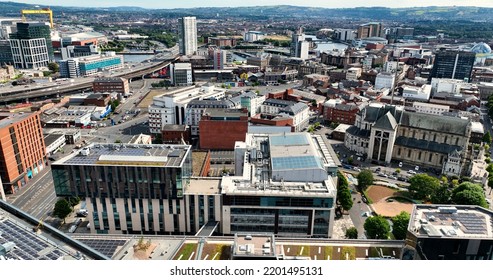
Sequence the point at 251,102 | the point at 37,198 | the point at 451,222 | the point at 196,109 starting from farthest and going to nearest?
the point at 251,102
the point at 196,109
the point at 37,198
the point at 451,222

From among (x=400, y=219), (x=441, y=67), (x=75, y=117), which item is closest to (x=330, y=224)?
(x=400, y=219)

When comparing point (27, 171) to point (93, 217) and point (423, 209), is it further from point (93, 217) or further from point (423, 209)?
point (423, 209)

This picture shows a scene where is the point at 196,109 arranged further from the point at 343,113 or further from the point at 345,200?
the point at 345,200

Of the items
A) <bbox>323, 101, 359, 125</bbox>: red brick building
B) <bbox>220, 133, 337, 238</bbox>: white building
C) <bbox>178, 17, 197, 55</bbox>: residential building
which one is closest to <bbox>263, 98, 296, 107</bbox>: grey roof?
<bbox>323, 101, 359, 125</bbox>: red brick building

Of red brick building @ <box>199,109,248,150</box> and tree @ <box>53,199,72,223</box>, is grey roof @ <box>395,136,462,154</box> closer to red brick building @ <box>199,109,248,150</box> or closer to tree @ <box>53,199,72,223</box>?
red brick building @ <box>199,109,248,150</box>

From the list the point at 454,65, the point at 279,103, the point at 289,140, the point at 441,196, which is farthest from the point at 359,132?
the point at 454,65
